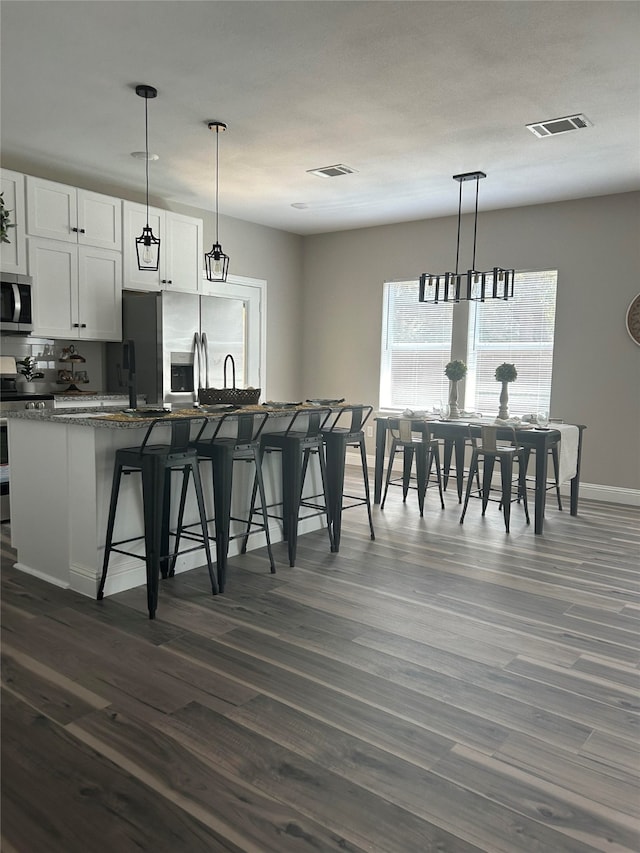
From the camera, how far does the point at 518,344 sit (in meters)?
6.45

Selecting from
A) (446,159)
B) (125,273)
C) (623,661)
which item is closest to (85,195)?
(125,273)

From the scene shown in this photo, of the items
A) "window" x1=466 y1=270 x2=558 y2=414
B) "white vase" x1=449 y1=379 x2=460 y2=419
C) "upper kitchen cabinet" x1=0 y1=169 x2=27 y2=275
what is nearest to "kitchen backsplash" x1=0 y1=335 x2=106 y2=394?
"upper kitchen cabinet" x1=0 y1=169 x2=27 y2=275

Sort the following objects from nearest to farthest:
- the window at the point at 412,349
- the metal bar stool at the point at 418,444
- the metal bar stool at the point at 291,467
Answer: the metal bar stool at the point at 291,467, the metal bar stool at the point at 418,444, the window at the point at 412,349

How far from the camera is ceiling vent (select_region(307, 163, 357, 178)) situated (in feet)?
16.6

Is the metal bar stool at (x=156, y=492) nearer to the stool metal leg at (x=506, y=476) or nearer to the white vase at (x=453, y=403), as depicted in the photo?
the stool metal leg at (x=506, y=476)

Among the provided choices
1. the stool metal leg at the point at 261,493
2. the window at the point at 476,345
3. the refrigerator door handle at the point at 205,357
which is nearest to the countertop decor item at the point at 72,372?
the refrigerator door handle at the point at 205,357

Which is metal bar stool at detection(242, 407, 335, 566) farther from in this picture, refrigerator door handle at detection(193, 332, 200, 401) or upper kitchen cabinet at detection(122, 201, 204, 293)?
upper kitchen cabinet at detection(122, 201, 204, 293)

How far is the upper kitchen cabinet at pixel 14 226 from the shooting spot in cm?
462

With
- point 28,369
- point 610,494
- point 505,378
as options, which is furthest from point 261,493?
point 610,494

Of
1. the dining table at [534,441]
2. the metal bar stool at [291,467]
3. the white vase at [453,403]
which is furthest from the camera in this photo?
the white vase at [453,403]

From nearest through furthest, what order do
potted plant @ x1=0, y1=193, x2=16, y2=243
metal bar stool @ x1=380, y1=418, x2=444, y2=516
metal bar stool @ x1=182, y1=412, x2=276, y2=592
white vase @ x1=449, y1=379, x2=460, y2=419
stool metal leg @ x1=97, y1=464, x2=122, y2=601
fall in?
stool metal leg @ x1=97, y1=464, x2=122, y2=601, metal bar stool @ x1=182, y1=412, x2=276, y2=592, potted plant @ x1=0, y1=193, x2=16, y2=243, metal bar stool @ x1=380, y1=418, x2=444, y2=516, white vase @ x1=449, y1=379, x2=460, y2=419

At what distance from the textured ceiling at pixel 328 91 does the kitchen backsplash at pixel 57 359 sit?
1409 millimetres

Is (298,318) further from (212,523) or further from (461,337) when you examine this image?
(212,523)

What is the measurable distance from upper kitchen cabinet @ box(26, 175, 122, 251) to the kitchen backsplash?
89 cm
